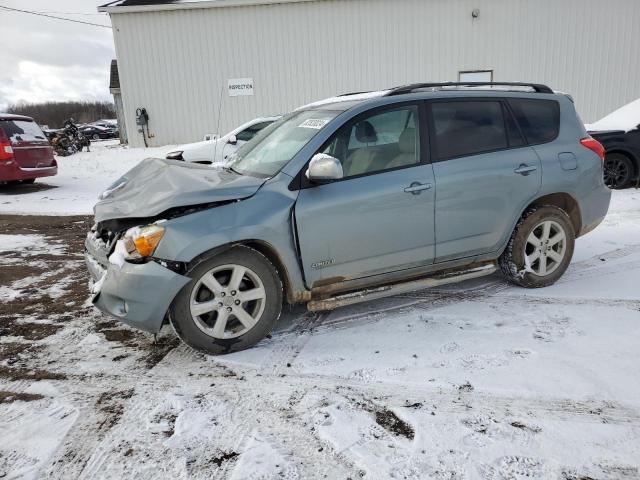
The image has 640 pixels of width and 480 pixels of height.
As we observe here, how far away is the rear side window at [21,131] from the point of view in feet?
34.8

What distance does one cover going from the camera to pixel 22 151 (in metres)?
10.8

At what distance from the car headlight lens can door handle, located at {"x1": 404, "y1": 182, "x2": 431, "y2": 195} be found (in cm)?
175

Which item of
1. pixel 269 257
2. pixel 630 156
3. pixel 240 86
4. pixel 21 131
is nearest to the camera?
pixel 269 257

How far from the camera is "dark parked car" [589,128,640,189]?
842cm

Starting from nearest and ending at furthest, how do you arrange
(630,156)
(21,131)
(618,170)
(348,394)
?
1. (348,394)
2. (630,156)
3. (618,170)
4. (21,131)

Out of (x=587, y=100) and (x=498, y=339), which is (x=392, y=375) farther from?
(x=587, y=100)

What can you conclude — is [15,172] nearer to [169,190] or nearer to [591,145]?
[169,190]

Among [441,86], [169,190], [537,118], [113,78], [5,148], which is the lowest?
[169,190]

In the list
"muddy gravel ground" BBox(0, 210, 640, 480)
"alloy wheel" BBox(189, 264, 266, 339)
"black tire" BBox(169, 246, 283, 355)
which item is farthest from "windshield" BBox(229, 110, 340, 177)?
"muddy gravel ground" BBox(0, 210, 640, 480)

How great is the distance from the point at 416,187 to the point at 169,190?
1753 mm

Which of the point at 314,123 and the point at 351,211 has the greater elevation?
the point at 314,123

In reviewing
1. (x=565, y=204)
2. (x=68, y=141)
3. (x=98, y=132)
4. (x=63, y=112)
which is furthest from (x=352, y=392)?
(x=63, y=112)

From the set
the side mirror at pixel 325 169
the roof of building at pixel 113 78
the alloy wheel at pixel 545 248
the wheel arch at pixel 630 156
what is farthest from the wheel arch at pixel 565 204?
the roof of building at pixel 113 78

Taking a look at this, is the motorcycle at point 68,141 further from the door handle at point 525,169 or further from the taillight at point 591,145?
the taillight at point 591,145
